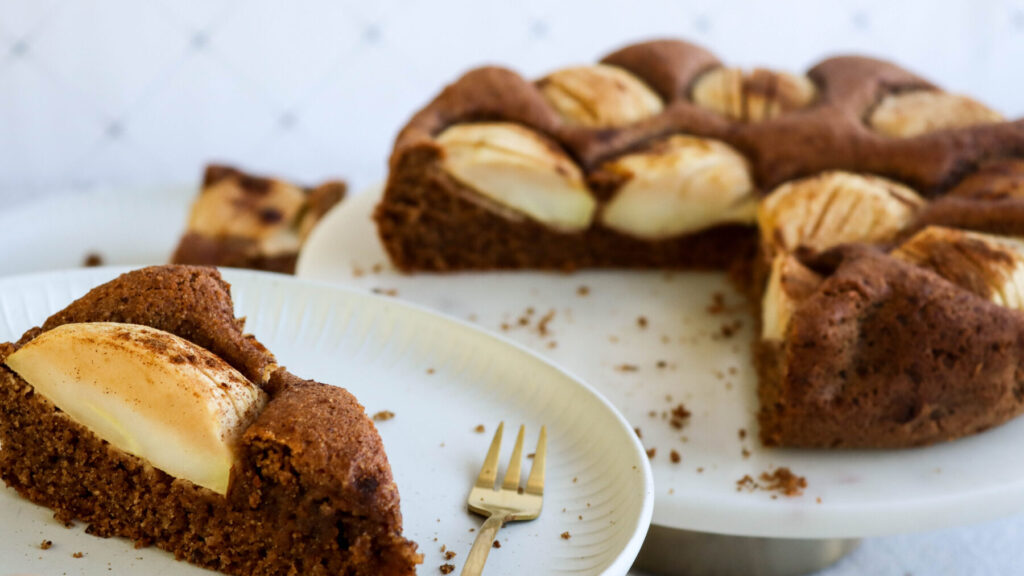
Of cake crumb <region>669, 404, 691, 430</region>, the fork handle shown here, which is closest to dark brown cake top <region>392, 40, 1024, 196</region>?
cake crumb <region>669, 404, 691, 430</region>

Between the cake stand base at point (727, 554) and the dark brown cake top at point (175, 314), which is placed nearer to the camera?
the dark brown cake top at point (175, 314)

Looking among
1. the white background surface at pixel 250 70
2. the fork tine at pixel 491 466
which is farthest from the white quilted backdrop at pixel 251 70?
the fork tine at pixel 491 466

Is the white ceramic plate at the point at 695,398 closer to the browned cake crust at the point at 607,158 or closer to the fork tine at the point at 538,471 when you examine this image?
the browned cake crust at the point at 607,158

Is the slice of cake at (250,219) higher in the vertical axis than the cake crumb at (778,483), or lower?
higher

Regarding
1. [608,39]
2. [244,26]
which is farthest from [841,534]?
[244,26]

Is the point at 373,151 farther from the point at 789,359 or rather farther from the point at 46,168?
the point at 789,359

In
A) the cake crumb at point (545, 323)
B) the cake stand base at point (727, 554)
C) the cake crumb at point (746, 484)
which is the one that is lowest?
the cake stand base at point (727, 554)
